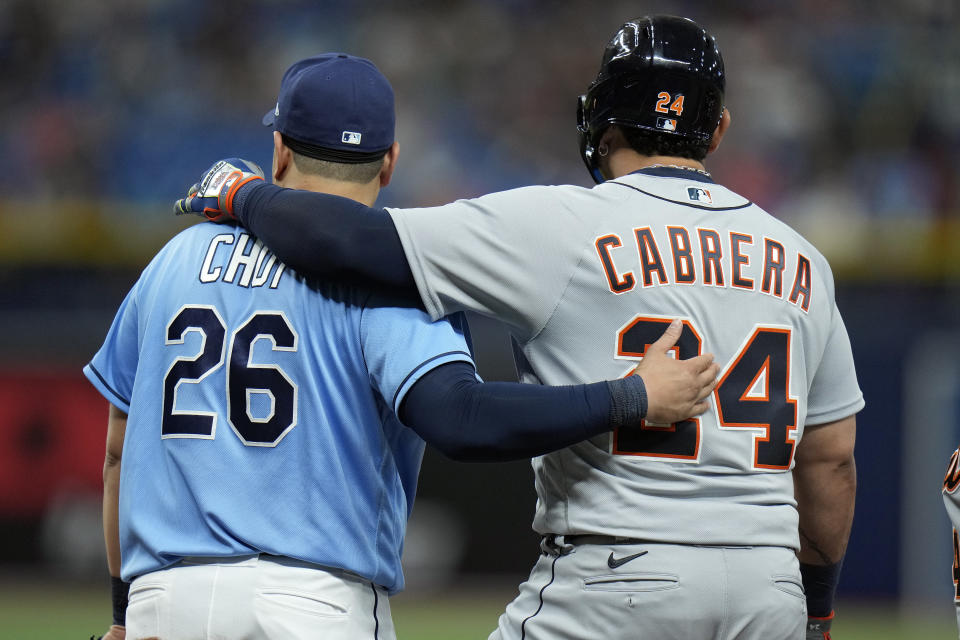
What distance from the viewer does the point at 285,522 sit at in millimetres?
2625

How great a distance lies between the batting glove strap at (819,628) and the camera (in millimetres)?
3285

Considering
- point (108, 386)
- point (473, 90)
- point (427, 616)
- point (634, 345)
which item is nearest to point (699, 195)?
point (634, 345)

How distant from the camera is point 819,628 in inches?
131

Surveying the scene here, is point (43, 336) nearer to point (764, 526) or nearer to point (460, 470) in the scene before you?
point (460, 470)

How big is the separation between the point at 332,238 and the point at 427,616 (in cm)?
615

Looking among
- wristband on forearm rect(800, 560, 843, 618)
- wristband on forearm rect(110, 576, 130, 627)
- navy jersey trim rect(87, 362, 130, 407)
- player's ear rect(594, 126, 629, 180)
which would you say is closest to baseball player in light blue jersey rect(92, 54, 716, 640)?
navy jersey trim rect(87, 362, 130, 407)

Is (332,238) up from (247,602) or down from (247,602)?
up

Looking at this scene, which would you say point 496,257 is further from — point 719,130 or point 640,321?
point 719,130

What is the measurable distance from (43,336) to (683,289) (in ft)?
24.1

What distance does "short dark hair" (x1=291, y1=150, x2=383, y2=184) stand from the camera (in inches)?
114

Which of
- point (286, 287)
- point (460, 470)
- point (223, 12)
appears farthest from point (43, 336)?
point (286, 287)

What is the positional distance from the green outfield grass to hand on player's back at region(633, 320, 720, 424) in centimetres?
530

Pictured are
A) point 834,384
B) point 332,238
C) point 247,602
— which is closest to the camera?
point 247,602

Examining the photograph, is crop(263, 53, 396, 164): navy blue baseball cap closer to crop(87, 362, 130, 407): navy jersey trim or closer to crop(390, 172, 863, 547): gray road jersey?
crop(390, 172, 863, 547): gray road jersey
